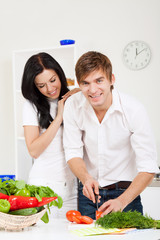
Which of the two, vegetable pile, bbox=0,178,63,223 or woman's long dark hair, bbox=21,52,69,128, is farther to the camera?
woman's long dark hair, bbox=21,52,69,128

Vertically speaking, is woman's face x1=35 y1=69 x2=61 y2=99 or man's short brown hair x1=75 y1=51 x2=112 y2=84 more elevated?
man's short brown hair x1=75 y1=51 x2=112 y2=84

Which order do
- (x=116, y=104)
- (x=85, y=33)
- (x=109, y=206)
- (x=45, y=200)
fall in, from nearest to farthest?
(x=45, y=200)
(x=109, y=206)
(x=116, y=104)
(x=85, y=33)

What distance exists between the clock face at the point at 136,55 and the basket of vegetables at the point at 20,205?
2.28 meters

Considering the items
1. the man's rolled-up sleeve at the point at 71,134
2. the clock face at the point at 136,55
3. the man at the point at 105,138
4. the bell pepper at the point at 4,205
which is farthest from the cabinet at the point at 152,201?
the bell pepper at the point at 4,205

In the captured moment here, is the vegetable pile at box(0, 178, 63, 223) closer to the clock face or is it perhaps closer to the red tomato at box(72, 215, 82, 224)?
the red tomato at box(72, 215, 82, 224)

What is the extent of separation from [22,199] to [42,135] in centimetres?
74

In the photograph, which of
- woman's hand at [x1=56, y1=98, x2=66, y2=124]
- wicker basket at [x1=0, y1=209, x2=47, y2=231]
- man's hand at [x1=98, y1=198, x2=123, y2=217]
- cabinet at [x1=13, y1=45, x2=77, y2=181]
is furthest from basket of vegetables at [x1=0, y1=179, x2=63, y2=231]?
cabinet at [x1=13, y1=45, x2=77, y2=181]

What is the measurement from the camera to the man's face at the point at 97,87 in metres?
1.72

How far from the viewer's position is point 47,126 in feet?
6.97

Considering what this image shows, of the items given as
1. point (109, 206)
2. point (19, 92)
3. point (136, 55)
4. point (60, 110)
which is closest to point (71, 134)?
point (60, 110)

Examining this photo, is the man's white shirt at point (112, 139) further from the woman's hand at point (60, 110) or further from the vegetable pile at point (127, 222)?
the vegetable pile at point (127, 222)

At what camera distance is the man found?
5.74 ft

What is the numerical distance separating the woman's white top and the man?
0.35ft

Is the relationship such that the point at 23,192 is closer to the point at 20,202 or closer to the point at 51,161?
the point at 20,202
